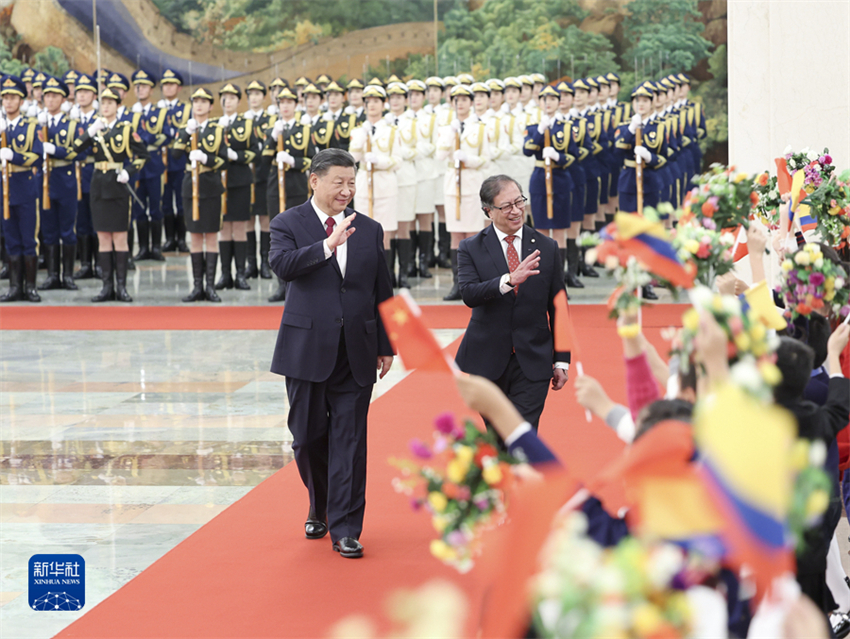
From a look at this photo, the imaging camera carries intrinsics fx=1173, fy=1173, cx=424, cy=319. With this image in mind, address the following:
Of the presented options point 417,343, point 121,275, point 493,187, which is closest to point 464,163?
point 121,275

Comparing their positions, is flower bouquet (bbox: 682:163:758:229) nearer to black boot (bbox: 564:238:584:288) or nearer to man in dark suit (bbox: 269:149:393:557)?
man in dark suit (bbox: 269:149:393:557)

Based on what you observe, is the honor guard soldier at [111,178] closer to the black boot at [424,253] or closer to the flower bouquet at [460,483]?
the black boot at [424,253]

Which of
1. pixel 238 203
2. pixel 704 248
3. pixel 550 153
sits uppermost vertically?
pixel 704 248

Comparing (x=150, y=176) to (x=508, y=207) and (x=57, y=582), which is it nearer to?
(x=508, y=207)

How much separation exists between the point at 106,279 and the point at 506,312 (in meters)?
8.12

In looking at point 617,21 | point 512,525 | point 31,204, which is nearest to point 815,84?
point 512,525

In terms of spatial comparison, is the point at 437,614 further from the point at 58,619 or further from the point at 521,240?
the point at 521,240

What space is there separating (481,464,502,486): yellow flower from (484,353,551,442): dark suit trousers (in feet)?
8.71

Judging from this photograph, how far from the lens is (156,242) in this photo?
52.0 feet

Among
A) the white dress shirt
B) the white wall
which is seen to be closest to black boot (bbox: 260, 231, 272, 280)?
the white wall

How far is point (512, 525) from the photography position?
1617mm

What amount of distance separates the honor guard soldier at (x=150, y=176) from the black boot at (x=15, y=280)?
7.91ft

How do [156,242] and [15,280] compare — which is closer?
[15,280]

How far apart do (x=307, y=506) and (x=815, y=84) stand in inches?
168
